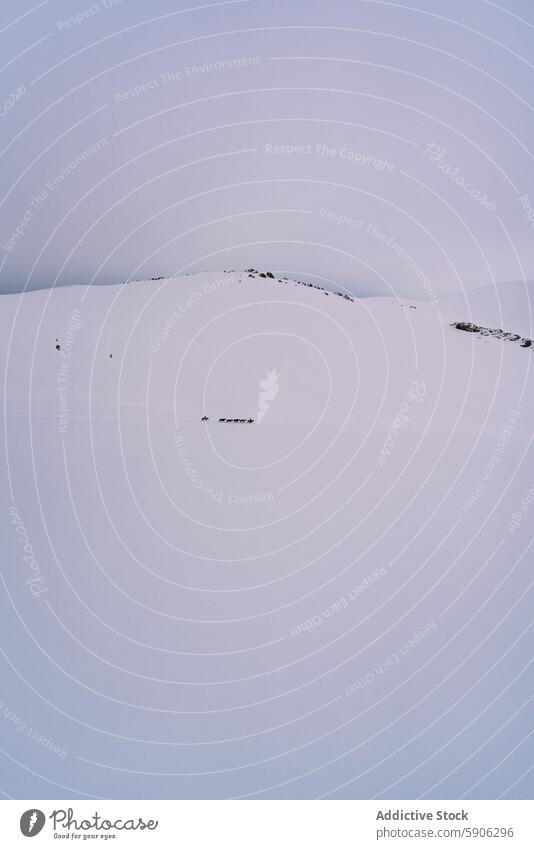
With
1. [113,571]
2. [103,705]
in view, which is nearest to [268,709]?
[103,705]

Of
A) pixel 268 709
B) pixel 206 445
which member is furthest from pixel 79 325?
pixel 268 709

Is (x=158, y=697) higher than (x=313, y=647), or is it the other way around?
(x=313, y=647)

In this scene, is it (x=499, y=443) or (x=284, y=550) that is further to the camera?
(x=499, y=443)

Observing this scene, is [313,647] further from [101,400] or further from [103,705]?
[101,400]

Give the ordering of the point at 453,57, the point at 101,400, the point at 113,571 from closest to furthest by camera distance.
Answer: the point at 113,571 < the point at 453,57 < the point at 101,400
